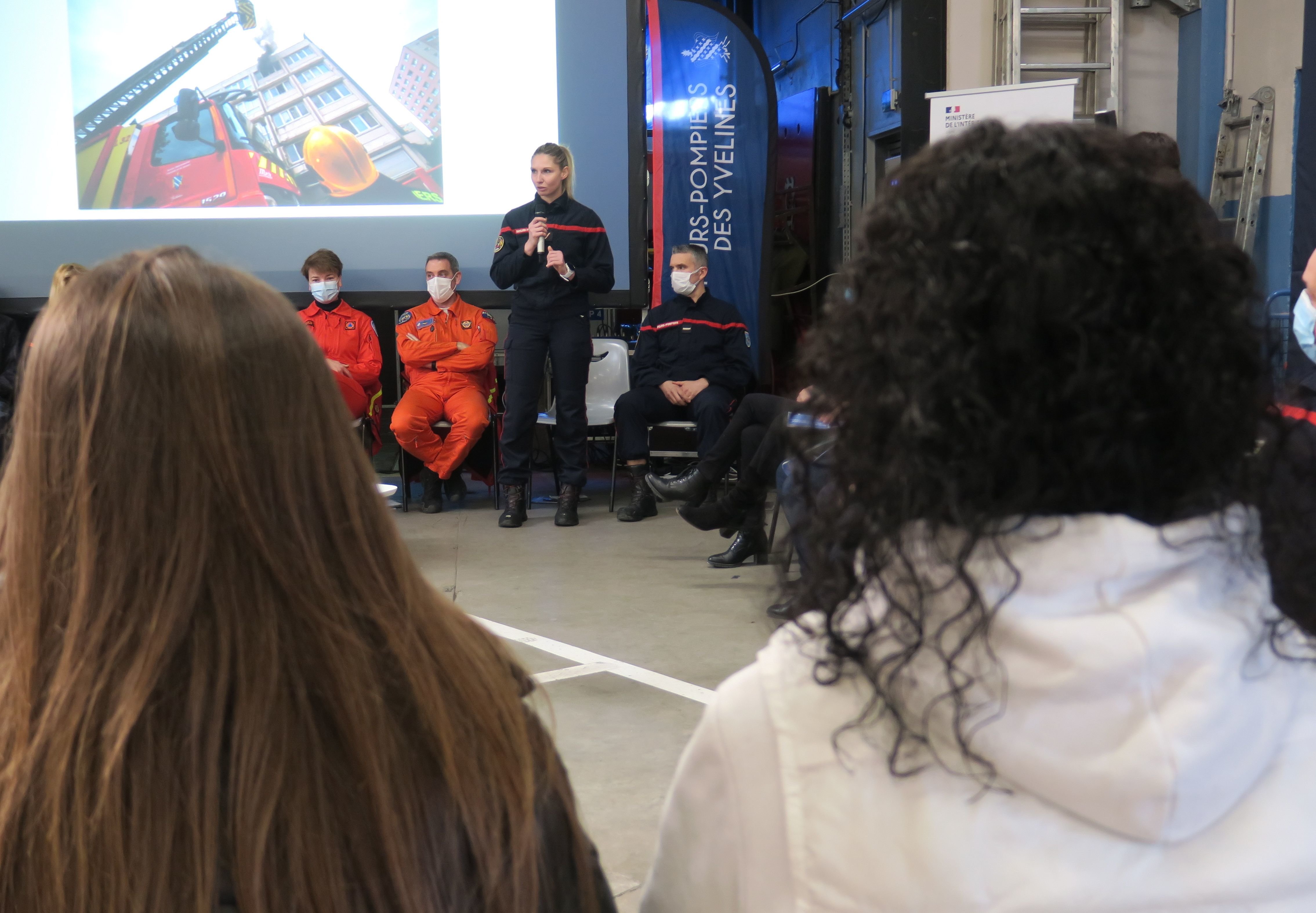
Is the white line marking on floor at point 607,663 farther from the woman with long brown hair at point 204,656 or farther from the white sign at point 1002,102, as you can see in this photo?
the white sign at point 1002,102

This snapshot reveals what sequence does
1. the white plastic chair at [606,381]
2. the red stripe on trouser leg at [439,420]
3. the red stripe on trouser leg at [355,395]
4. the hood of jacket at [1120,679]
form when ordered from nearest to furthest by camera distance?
the hood of jacket at [1120,679] < the red stripe on trouser leg at [439,420] < the red stripe on trouser leg at [355,395] < the white plastic chair at [606,381]

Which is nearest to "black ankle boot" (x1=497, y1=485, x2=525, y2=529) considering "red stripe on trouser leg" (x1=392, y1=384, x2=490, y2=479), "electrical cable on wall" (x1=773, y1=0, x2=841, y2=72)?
"red stripe on trouser leg" (x1=392, y1=384, x2=490, y2=479)

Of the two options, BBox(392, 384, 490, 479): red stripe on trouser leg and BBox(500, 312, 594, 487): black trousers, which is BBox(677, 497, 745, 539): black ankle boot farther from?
BBox(392, 384, 490, 479): red stripe on trouser leg

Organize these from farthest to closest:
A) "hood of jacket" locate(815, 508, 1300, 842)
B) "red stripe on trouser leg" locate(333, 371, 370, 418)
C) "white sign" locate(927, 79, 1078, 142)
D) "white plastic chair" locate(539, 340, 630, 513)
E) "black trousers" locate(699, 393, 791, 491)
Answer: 1. "white plastic chair" locate(539, 340, 630, 513)
2. "red stripe on trouser leg" locate(333, 371, 370, 418)
3. "white sign" locate(927, 79, 1078, 142)
4. "black trousers" locate(699, 393, 791, 491)
5. "hood of jacket" locate(815, 508, 1300, 842)

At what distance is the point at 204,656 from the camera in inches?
24.3

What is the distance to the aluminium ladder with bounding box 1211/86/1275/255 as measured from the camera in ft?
15.8

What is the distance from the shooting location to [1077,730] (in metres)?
0.52

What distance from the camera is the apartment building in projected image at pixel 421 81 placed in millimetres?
5207

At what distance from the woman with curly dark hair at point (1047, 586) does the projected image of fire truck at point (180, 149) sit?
5.23 meters

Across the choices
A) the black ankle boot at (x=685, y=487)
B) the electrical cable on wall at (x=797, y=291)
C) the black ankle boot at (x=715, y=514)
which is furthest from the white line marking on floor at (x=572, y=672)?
the electrical cable on wall at (x=797, y=291)

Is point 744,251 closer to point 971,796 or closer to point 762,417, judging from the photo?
point 762,417

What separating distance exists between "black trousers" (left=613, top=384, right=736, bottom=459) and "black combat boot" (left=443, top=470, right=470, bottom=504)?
851mm

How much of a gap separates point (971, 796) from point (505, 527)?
4114 mm

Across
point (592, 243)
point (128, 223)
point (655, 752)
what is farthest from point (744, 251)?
point (655, 752)
